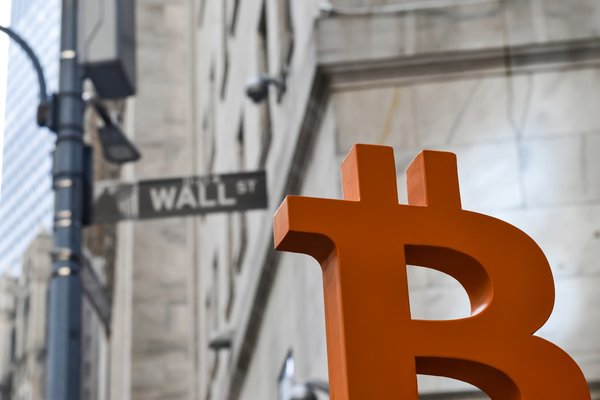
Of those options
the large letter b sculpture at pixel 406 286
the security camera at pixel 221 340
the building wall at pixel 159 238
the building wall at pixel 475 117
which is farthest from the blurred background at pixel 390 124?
the building wall at pixel 159 238

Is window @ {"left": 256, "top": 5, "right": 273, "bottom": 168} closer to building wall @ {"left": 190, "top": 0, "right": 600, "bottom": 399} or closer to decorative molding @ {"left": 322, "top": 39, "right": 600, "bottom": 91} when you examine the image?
building wall @ {"left": 190, "top": 0, "right": 600, "bottom": 399}

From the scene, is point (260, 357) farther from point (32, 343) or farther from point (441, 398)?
point (32, 343)

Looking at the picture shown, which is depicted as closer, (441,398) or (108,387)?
(441,398)

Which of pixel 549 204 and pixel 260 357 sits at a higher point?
pixel 260 357

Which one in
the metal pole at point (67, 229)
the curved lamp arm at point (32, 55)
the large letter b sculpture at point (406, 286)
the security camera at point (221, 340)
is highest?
the security camera at point (221, 340)

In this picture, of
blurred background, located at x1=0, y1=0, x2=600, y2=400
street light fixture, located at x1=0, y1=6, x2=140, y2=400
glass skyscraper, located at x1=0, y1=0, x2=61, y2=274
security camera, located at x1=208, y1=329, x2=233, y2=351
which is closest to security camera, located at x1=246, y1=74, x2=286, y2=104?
blurred background, located at x1=0, y1=0, x2=600, y2=400

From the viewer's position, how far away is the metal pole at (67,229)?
33.8ft

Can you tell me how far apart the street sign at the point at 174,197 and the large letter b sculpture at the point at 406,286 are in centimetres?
634

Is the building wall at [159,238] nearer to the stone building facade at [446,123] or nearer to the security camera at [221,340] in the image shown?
the security camera at [221,340]

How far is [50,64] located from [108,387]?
538 inches

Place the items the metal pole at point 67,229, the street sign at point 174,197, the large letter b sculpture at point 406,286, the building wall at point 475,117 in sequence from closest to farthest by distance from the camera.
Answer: the large letter b sculpture at point 406,286, the building wall at point 475,117, the metal pole at point 67,229, the street sign at point 174,197

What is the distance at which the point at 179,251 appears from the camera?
4466cm

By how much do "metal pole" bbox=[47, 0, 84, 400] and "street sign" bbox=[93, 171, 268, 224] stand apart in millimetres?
528

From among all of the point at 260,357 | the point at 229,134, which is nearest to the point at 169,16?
the point at 229,134
